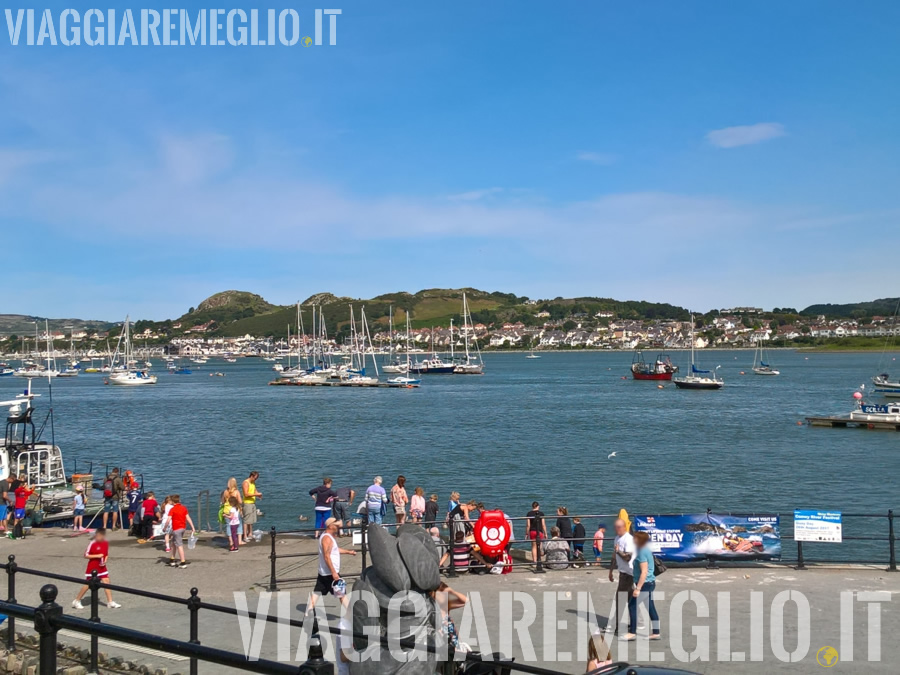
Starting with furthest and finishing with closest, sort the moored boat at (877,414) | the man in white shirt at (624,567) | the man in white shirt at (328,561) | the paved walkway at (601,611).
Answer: the moored boat at (877,414), the man in white shirt at (328,561), the man in white shirt at (624,567), the paved walkway at (601,611)

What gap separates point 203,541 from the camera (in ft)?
57.6

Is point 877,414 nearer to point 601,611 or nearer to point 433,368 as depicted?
point 601,611

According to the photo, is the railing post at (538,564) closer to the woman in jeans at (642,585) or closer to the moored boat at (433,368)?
the woman in jeans at (642,585)

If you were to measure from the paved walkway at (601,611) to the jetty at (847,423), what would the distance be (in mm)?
55189

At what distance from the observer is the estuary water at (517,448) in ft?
118

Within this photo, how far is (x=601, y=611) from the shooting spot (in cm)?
1132

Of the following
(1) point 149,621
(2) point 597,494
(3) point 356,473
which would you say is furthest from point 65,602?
(3) point 356,473

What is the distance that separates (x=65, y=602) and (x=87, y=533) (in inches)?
264

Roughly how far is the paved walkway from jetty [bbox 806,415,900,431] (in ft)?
181

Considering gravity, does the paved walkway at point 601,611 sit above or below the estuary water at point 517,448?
above

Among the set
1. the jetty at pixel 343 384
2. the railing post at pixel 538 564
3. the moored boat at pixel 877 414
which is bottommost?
the jetty at pixel 343 384

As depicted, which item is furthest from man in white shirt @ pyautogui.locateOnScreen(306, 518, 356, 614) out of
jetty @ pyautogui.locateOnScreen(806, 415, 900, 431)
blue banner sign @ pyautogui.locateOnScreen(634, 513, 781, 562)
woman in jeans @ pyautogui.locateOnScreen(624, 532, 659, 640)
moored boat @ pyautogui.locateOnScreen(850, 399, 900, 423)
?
jetty @ pyautogui.locateOnScreen(806, 415, 900, 431)

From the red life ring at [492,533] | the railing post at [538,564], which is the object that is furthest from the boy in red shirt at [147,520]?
the railing post at [538,564]

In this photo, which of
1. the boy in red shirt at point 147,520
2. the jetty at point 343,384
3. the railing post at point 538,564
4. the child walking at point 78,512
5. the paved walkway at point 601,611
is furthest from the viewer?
the jetty at point 343,384
